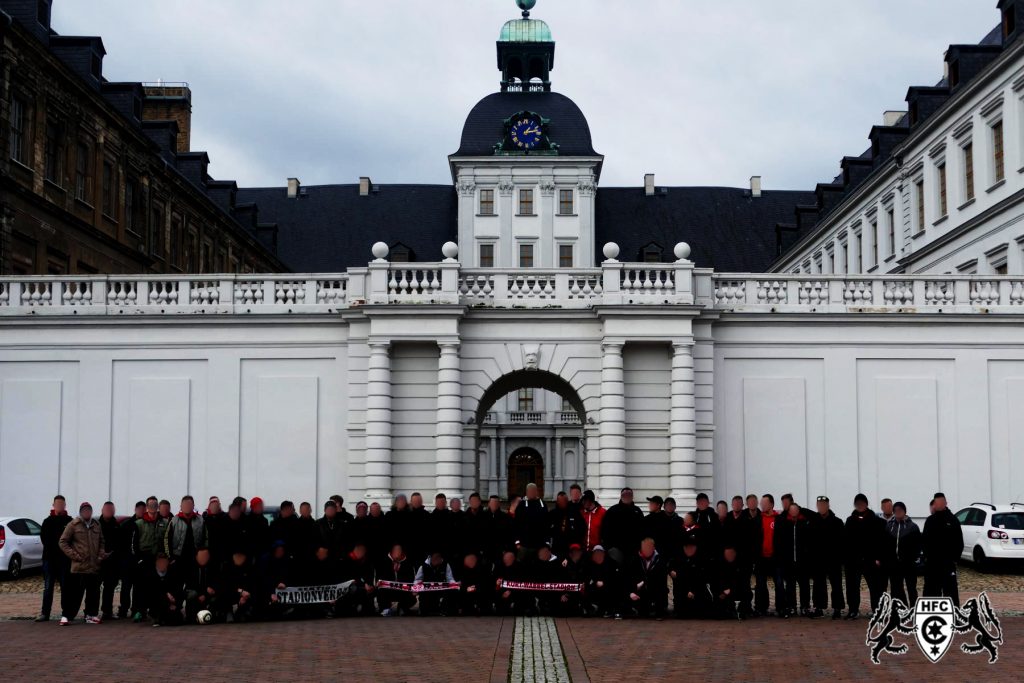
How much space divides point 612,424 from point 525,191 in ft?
146

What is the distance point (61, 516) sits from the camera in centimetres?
1678

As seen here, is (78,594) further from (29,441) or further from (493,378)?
(493,378)

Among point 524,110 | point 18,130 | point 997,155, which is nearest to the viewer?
point 18,130

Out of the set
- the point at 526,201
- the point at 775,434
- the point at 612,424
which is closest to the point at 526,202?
the point at 526,201

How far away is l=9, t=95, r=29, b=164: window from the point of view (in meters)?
33.7

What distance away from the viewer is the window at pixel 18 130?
33.7 meters

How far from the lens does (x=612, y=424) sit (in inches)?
942

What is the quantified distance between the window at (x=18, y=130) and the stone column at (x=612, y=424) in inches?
745

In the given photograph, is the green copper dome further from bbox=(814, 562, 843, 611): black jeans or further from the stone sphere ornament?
bbox=(814, 562, 843, 611): black jeans

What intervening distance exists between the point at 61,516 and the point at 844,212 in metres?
43.1

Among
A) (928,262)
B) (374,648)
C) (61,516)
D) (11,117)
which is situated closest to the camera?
(374,648)

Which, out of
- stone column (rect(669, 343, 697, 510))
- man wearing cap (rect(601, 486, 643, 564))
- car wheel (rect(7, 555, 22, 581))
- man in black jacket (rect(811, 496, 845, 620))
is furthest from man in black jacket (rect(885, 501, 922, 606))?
car wheel (rect(7, 555, 22, 581))

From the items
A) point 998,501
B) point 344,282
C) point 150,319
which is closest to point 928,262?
point 998,501

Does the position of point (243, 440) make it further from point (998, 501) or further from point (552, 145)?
point (552, 145)
